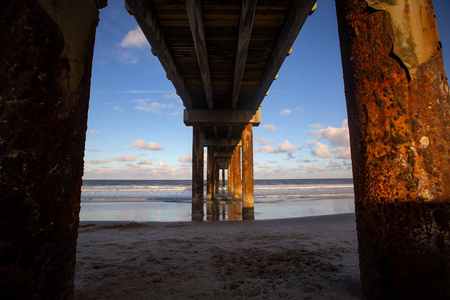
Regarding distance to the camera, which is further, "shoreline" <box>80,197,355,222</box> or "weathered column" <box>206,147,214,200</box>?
"weathered column" <box>206,147,214,200</box>

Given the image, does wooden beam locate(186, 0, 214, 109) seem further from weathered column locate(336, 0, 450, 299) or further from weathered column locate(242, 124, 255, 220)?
weathered column locate(242, 124, 255, 220)

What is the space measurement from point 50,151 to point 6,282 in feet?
1.84

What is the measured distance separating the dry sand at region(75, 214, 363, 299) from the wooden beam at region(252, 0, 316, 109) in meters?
3.36

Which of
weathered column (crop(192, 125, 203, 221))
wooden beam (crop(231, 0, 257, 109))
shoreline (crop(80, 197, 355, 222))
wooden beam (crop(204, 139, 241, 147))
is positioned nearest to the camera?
wooden beam (crop(231, 0, 257, 109))

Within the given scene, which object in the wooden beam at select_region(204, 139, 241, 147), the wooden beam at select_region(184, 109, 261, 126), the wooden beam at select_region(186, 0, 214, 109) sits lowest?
the wooden beam at select_region(184, 109, 261, 126)

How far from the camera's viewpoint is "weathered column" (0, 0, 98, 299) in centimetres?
104

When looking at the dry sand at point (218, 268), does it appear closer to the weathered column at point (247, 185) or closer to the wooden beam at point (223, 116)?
the weathered column at point (247, 185)

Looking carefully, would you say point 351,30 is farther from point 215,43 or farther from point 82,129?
point 215,43

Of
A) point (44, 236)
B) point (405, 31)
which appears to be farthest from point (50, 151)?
point (405, 31)

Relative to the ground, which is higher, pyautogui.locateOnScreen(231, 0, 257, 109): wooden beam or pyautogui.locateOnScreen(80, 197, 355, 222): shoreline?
pyautogui.locateOnScreen(231, 0, 257, 109): wooden beam

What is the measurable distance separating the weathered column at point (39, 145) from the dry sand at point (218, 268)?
98 cm

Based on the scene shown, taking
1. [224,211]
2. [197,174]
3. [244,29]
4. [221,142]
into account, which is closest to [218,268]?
[244,29]

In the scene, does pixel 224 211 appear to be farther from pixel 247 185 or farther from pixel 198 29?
pixel 198 29

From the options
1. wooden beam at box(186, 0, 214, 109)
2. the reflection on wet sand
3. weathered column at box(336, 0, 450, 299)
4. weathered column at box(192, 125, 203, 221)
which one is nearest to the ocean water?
the reflection on wet sand
